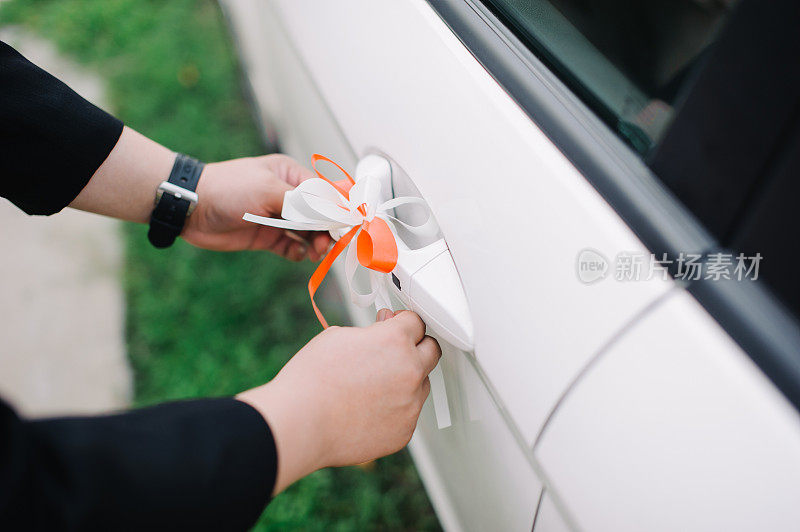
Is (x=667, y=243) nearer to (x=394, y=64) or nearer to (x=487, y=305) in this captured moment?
(x=487, y=305)

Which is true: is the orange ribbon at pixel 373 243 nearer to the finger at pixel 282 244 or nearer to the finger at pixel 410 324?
the finger at pixel 410 324

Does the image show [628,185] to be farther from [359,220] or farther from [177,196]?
[177,196]

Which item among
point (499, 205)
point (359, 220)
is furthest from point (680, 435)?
point (359, 220)

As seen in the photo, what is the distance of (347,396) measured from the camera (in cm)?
79

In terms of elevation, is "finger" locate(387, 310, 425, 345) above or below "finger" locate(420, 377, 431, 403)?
above

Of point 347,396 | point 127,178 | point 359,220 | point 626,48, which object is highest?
point 626,48

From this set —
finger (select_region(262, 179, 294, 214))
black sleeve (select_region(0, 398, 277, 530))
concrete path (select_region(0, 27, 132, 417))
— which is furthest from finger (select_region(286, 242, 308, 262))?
concrete path (select_region(0, 27, 132, 417))

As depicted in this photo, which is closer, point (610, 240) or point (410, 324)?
point (610, 240)

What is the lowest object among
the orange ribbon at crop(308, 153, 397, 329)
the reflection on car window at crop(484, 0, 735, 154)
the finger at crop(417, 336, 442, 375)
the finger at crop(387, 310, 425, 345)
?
the finger at crop(417, 336, 442, 375)

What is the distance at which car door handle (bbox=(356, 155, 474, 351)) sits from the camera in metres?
0.76

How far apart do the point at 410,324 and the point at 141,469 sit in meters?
0.40

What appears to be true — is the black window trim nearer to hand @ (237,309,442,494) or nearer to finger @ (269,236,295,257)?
hand @ (237,309,442,494)

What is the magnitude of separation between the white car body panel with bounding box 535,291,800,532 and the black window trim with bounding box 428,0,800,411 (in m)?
0.02

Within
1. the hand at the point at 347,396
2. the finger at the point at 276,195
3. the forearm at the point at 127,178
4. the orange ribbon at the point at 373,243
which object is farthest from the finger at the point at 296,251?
the hand at the point at 347,396
